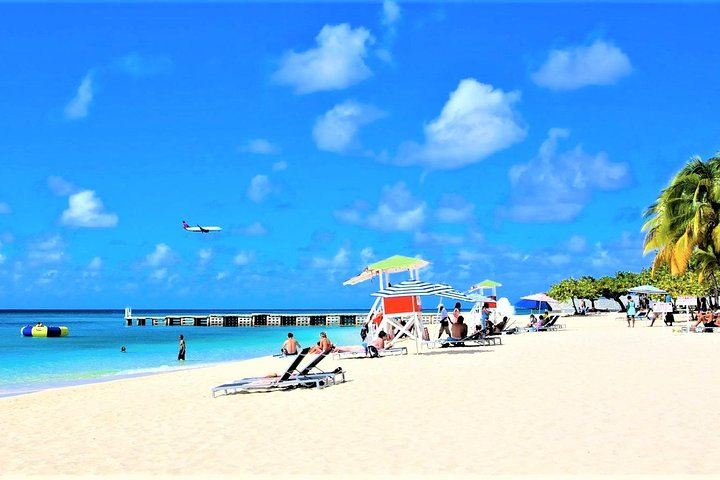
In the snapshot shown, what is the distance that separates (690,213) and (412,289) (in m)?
16.1

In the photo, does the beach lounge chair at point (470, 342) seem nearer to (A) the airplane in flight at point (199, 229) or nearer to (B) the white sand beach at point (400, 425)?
(B) the white sand beach at point (400, 425)

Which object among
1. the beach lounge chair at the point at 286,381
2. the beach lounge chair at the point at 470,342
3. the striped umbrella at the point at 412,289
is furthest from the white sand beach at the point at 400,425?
the beach lounge chair at the point at 470,342

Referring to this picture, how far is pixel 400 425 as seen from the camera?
7930 mm

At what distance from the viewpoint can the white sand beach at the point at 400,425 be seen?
621 centimetres

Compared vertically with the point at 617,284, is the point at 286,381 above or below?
below

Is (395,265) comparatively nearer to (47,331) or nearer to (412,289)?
(412,289)

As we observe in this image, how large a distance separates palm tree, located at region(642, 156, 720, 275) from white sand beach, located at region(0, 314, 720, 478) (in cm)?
1482

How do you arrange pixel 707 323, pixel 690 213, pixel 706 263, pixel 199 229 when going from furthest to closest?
pixel 199 229 < pixel 706 263 < pixel 690 213 < pixel 707 323

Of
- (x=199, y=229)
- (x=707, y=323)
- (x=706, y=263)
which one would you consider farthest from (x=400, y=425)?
(x=199, y=229)

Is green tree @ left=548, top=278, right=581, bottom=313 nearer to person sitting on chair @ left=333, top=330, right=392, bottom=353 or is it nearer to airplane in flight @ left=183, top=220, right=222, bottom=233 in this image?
airplane in flight @ left=183, top=220, right=222, bottom=233

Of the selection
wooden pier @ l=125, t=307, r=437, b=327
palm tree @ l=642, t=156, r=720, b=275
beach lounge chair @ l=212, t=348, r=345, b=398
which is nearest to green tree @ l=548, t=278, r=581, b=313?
wooden pier @ l=125, t=307, r=437, b=327

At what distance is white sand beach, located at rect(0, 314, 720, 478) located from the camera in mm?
6215

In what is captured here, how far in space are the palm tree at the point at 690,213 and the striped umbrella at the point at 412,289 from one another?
567 inches

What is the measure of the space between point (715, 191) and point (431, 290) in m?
16.5
